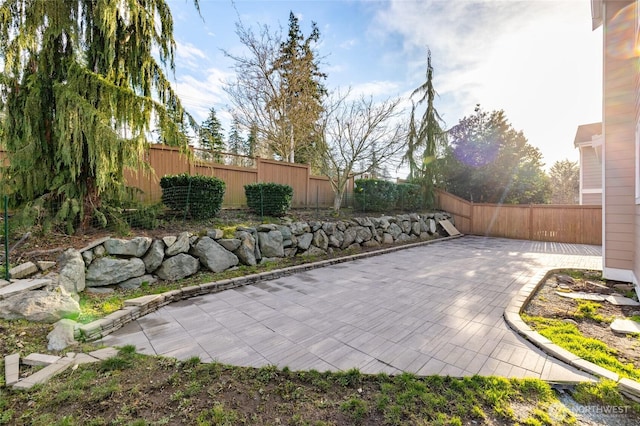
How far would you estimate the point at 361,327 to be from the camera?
3.01m

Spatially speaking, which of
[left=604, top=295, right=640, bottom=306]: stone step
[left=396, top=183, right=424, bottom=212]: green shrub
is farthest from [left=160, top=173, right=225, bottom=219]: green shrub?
[left=396, top=183, right=424, bottom=212]: green shrub

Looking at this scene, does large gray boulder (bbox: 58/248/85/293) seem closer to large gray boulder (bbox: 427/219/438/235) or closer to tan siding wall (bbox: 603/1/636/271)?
tan siding wall (bbox: 603/1/636/271)

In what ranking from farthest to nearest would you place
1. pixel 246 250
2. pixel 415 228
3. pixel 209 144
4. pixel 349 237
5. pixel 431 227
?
pixel 431 227, pixel 415 228, pixel 349 237, pixel 209 144, pixel 246 250

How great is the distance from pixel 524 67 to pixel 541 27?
949 millimetres

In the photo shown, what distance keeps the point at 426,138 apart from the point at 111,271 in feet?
36.5

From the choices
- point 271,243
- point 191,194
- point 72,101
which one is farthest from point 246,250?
point 72,101

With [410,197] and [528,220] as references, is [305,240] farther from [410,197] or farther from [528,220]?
[528,220]

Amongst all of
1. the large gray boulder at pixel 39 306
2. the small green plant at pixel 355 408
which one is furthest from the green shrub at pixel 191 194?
the small green plant at pixel 355 408

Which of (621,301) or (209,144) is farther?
(209,144)

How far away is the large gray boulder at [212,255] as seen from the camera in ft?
16.0

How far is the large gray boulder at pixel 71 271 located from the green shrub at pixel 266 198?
3.54m

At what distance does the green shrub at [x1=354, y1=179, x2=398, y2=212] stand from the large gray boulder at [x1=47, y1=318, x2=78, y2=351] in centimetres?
841

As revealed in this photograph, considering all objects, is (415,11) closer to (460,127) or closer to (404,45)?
(404,45)

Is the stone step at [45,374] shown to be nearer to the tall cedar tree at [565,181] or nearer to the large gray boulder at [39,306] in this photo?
the large gray boulder at [39,306]
